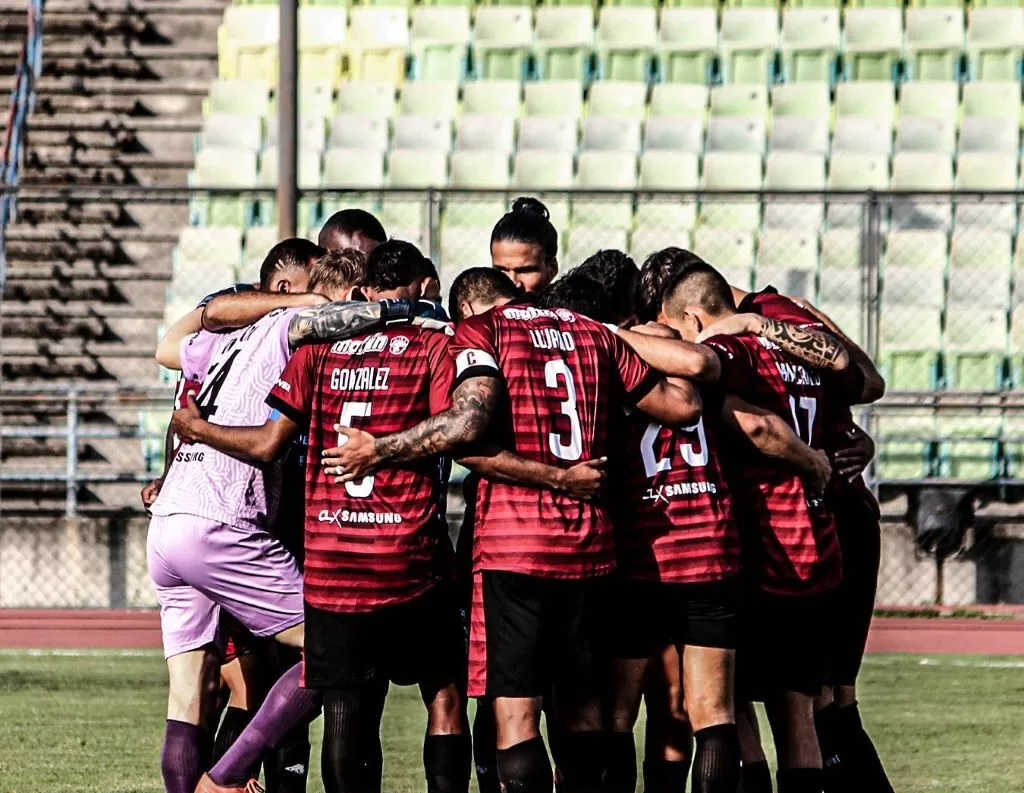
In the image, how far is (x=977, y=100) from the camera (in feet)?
55.7

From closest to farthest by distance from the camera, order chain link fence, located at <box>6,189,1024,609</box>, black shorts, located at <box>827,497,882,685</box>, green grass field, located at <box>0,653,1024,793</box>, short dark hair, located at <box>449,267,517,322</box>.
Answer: short dark hair, located at <box>449,267,517,322</box>, black shorts, located at <box>827,497,882,685</box>, green grass field, located at <box>0,653,1024,793</box>, chain link fence, located at <box>6,189,1024,609</box>

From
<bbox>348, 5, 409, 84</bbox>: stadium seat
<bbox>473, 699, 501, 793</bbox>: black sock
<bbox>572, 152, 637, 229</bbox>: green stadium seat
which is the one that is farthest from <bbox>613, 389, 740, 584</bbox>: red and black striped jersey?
<bbox>348, 5, 409, 84</bbox>: stadium seat

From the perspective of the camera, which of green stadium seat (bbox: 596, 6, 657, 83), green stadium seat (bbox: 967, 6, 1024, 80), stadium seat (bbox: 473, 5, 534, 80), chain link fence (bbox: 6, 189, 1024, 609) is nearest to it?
chain link fence (bbox: 6, 189, 1024, 609)

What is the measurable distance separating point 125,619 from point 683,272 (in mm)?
8507

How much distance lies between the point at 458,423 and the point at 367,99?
12.7 meters

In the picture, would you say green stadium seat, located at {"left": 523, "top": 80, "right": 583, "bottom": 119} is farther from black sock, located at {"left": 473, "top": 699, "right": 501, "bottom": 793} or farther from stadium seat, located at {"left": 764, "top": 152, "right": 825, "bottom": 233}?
black sock, located at {"left": 473, "top": 699, "right": 501, "bottom": 793}

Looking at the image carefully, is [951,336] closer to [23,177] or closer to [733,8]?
[733,8]

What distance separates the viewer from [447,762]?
609 centimetres

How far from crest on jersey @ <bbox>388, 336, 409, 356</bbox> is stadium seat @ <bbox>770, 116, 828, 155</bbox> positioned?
11507mm

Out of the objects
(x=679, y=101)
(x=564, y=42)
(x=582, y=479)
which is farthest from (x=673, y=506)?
(x=564, y=42)

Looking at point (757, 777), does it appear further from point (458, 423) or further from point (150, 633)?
point (150, 633)

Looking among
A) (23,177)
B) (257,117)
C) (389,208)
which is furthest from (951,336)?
(23,177)

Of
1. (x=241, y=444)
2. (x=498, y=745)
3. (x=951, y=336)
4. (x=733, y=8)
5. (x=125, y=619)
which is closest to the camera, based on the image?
(x=498, y=745)

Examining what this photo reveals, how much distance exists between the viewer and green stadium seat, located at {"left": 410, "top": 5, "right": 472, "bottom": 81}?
59.1 feet
